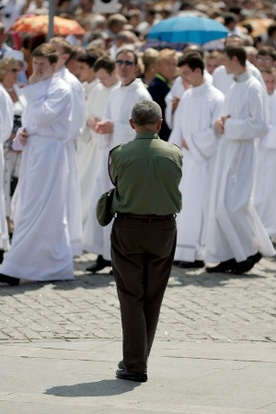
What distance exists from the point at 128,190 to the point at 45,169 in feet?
14.8

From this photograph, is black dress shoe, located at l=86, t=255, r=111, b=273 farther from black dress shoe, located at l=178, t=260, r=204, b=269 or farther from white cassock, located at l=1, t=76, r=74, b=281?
black dress shoe, located at l=178, t=260, r=204, b=269

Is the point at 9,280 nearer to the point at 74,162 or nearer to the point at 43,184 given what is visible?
the point at 43,184

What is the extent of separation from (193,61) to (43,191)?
2.23m

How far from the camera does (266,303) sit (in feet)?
41.4

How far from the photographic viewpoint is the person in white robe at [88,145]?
16225mm

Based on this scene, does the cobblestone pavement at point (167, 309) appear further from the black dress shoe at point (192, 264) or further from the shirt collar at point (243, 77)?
the shirt collar at point (243, 77)

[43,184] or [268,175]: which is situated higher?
[43,184]

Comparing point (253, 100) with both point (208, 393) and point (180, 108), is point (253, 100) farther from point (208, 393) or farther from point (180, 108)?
point (208, 393)

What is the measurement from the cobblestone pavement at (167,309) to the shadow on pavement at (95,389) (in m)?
1.74

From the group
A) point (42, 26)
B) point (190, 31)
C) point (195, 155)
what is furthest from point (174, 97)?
point (190, 31)

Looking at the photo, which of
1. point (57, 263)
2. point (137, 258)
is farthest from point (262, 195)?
point (137, 258)

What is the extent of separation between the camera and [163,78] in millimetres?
16844

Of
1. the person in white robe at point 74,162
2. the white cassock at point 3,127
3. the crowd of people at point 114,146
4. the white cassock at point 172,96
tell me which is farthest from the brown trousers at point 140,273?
the white cassock at point 172,96

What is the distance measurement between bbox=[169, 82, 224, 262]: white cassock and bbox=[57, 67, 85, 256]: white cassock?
3.64ft
